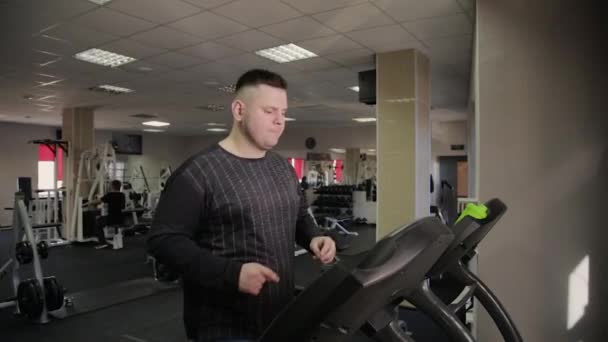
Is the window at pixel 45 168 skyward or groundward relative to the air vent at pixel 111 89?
groundward

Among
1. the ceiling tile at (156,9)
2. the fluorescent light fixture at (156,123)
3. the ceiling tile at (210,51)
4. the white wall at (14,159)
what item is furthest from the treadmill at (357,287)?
the white wall at (14,159)

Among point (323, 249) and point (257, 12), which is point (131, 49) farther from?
point (323, 249)

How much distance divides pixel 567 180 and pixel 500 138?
0.42 m

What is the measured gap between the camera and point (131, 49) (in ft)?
14.2

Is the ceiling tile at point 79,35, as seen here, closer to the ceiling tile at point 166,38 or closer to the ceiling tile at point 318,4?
the ceiling tile at point 166,38

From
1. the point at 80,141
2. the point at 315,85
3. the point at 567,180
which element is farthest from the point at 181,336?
the point at 80,141

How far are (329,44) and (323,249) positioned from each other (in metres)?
3.29

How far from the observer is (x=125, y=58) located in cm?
474

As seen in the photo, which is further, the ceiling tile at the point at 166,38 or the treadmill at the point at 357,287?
the ceiling tile at the point at 166,38

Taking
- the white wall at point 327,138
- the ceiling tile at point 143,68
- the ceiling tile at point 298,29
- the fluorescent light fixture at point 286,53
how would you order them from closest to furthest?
the ceiling tile at point 298,29, the fluorescent light fixture at point 286,53, the ceiling tile at point 143,68, the white wall at point 327,138

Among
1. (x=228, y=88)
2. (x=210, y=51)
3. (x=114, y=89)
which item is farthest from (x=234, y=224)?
(x=114, y=89)

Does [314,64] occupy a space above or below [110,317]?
above

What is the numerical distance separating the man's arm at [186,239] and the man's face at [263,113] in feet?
0.64

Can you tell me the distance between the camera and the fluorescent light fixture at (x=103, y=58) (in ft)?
14.8
